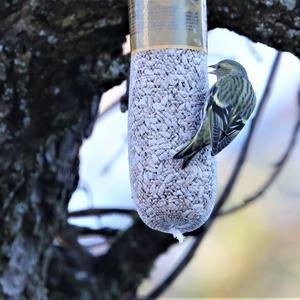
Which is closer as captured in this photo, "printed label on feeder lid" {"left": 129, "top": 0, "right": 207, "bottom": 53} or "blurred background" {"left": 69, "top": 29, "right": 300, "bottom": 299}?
"printed label on feeder lid" {"left": 129, "top": 0, "right": 207, "bottom": 53}

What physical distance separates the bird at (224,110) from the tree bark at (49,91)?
0.20 meters

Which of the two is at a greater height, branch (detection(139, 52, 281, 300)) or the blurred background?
branch (detection(139, 52, 281, 300))

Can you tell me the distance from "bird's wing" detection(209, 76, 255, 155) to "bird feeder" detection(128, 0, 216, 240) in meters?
0.03

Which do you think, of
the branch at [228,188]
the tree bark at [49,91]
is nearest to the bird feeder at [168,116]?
the tree bark at [49,91]

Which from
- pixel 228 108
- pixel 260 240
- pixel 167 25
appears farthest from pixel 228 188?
pixel 260 240

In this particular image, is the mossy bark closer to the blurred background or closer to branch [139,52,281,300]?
branch [139,52,281,300]

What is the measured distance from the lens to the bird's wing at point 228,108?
2.36 meters

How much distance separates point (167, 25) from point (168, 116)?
0.66 feet

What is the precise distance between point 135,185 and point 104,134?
→ 2854 millimetres

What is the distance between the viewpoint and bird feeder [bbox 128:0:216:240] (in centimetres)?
233

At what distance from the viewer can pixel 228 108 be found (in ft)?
7.98

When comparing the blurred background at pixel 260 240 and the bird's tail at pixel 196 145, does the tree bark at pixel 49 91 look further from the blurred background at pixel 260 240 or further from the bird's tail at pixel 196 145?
the blurred background at pixel 260 240

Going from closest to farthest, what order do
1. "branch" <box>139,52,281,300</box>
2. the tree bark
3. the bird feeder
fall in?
the bird feeder, the tree bark, "branch" <box>139,52,281,300</box>

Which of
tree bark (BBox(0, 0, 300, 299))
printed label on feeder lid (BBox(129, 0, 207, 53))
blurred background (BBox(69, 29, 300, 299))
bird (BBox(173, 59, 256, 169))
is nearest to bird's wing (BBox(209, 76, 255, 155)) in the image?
bird (BBox(173, 59, 256, 169))
